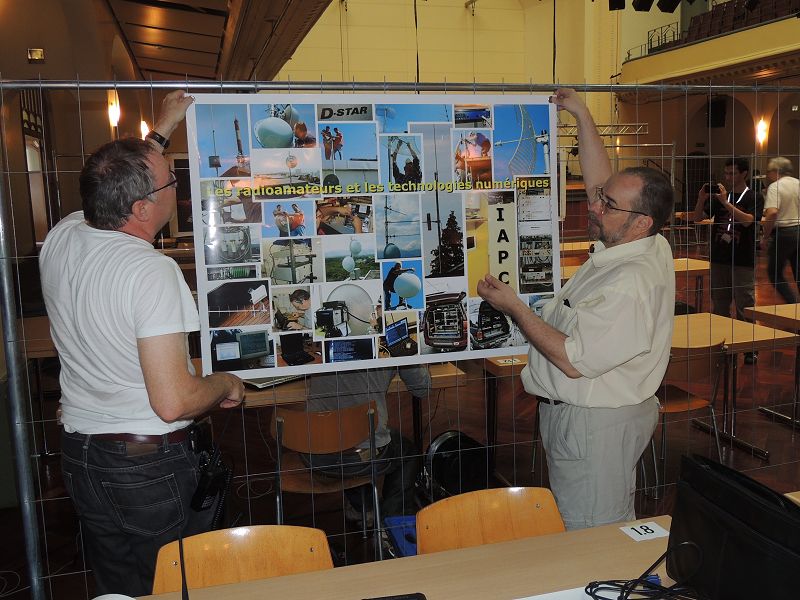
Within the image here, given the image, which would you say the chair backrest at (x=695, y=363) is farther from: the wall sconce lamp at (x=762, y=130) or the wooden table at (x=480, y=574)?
the wall sconce lamp at (x=762, y=130)

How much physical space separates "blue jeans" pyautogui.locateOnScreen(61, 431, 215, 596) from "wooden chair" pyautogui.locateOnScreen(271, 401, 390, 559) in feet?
2.97

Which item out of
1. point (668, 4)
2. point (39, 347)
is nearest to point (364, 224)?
point (39, 347)

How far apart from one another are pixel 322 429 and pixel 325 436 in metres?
0.04

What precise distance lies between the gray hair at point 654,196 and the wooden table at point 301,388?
1.29m

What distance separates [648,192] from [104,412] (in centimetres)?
170

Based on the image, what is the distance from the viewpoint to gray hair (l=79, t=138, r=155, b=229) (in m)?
1.80

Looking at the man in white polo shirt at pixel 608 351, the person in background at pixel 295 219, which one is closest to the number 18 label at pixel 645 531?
the man in white polo shirt at pixel 608 351

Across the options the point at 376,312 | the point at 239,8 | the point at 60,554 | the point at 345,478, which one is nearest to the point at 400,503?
the point at 345,478

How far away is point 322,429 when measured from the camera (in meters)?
2.93

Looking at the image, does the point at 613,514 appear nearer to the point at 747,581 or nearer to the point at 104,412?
the point at 747,581

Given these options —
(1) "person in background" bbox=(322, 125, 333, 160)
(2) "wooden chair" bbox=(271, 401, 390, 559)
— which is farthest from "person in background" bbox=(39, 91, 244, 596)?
(2) "wooden chair" bbox=(271, 401, 390, 559)

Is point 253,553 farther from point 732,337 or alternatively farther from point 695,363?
point 695,363

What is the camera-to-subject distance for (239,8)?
17.2ft

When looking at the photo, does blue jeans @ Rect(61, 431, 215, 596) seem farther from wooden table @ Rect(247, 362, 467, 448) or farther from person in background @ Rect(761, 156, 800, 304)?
person in background @ Rect(761, 156, 800, 304)
